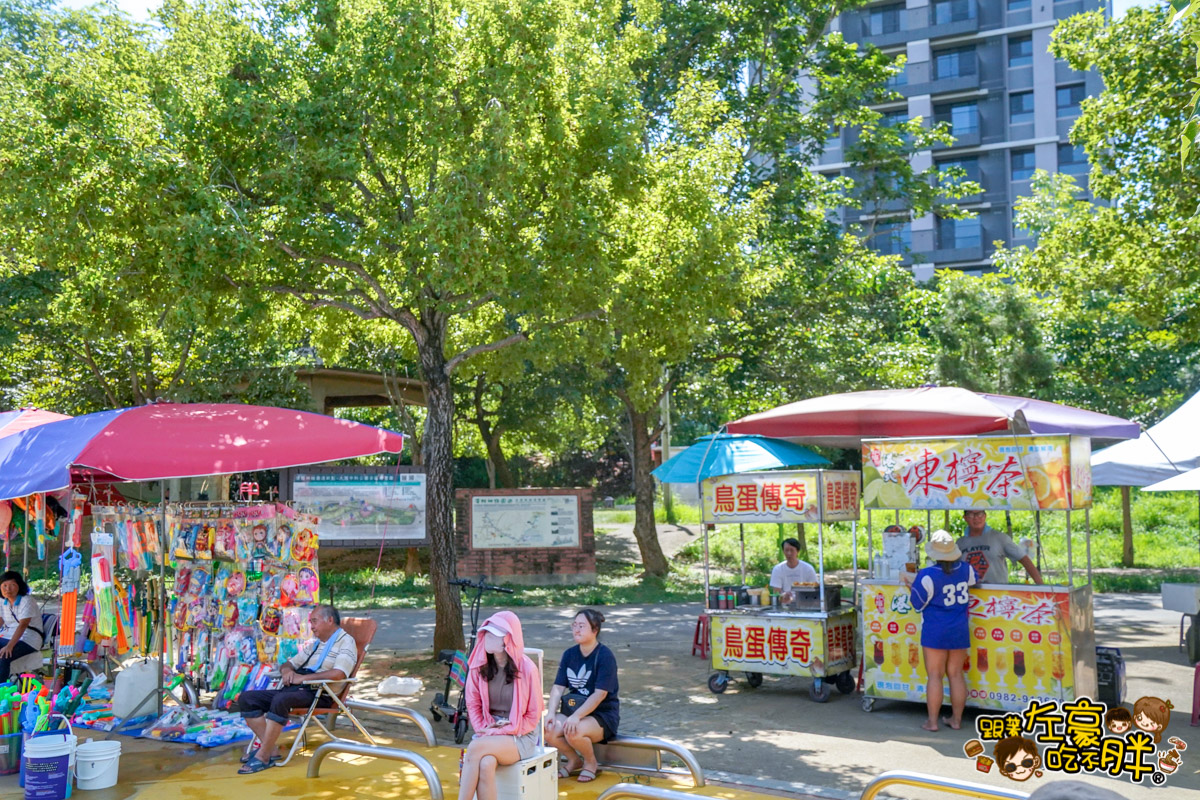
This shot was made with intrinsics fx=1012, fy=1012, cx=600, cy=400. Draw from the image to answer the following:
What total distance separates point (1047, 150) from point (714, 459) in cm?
4085

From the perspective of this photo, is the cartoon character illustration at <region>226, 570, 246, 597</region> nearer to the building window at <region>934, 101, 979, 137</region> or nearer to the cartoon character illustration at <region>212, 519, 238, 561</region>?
the cartoon character illustration at <region>212, 519, 238, 561</region>

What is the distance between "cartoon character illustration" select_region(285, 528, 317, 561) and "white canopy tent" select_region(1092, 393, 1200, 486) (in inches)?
353

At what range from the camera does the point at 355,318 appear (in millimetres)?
13398

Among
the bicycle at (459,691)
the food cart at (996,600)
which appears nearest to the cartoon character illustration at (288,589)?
Answer: the bicycle at (459,691)

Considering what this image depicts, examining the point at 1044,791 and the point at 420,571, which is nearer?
the point at 1044,791

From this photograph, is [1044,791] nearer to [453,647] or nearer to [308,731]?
[308,731]

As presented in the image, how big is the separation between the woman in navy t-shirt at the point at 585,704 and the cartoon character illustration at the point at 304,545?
3.02 metres

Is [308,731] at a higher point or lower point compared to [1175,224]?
lower

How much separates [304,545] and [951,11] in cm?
4532

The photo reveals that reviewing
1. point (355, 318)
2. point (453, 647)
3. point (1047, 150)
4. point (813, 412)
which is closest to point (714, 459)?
point (813, 412)

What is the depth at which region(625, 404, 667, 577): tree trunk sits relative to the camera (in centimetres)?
2036

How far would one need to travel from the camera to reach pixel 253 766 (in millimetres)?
7277

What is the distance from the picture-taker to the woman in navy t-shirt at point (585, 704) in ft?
22.5

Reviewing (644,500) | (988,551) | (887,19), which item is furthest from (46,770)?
(887,19)
